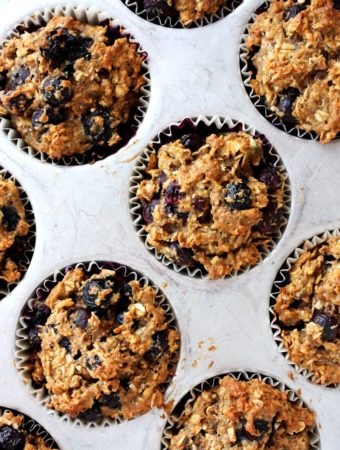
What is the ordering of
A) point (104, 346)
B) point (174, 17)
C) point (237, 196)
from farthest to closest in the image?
point (174, 17), point (104, 346), point (237, 196)

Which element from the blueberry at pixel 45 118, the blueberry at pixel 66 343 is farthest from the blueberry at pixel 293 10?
the blueberry at pixel 66 343

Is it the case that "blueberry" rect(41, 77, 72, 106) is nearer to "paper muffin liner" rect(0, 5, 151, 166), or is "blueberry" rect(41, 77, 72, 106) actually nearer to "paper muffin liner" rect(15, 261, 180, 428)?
"paper muffin liner" rect(0, 5, 151, 166)

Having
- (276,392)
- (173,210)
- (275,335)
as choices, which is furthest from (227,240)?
(276,392)

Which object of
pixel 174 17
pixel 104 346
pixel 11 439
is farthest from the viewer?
pixel 174 17

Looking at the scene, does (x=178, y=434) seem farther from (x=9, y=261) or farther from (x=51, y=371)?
(x=9, y=261)

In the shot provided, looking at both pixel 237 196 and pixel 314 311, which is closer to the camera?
pixel 237 196

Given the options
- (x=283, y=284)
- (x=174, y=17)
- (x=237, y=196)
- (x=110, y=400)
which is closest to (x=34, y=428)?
(x=110, y=400)

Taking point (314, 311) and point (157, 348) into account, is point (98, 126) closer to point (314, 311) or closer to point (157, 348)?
point (157, 348)
